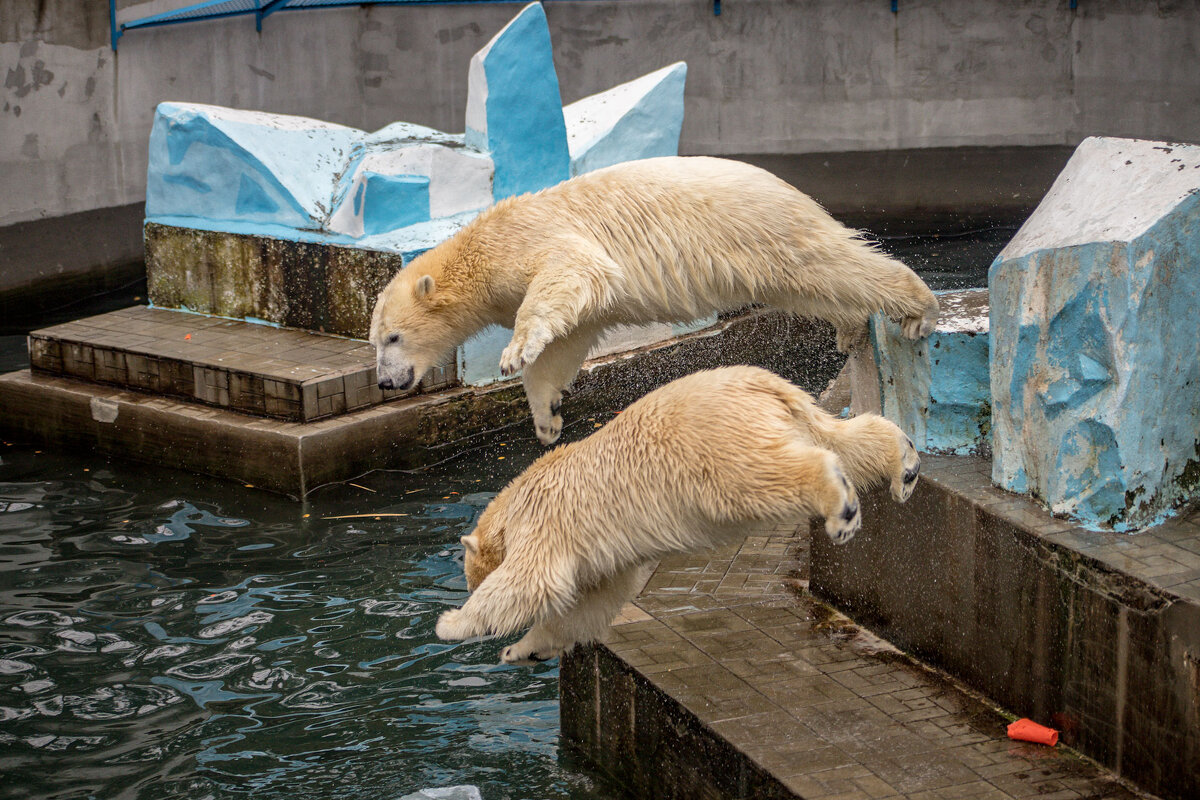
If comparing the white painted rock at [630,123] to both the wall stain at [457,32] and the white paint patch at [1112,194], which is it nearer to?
the wall stain at [457,32]

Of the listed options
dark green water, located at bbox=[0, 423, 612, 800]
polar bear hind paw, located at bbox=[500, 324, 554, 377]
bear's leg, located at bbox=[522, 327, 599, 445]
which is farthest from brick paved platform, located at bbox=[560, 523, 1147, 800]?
polar bear hind paw, located at bbox=[500, 324, 554, 377]

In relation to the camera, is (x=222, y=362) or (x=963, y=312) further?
(x=222, y=362)

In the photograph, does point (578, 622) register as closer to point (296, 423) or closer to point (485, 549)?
point (485, 549)

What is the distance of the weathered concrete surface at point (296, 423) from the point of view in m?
7.88

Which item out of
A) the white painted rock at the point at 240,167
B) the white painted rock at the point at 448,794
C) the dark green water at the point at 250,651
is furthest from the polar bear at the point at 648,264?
the white painted rock at the point at 240,167

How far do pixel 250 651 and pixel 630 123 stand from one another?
565 centimetres

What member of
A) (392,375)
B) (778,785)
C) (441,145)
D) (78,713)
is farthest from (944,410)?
(441,145)

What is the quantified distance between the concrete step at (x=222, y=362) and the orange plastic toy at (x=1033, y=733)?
511cm

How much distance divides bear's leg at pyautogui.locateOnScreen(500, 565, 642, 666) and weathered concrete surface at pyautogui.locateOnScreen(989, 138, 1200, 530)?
1.40m

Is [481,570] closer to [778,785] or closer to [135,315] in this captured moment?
[778,785]

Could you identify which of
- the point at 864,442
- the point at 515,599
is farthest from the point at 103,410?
the point at 864,442

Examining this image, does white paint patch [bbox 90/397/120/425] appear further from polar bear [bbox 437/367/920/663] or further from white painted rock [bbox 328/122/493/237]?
polar bear [bbox 437/367/920/663]

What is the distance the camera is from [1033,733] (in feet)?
13.1

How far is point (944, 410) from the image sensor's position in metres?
4.72
